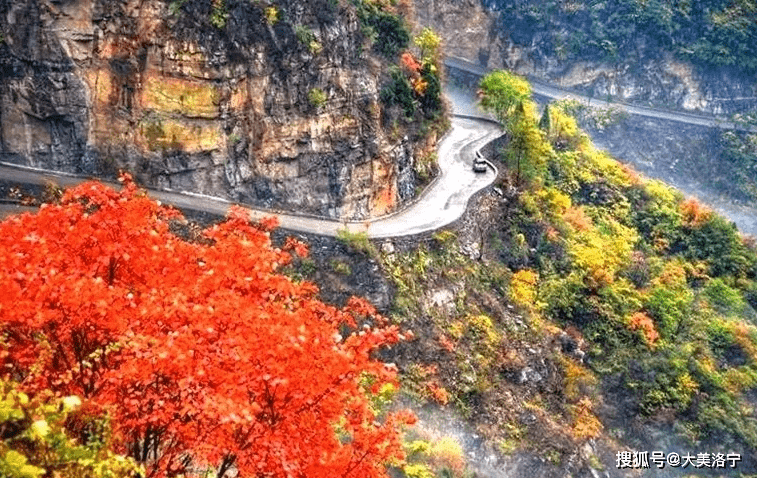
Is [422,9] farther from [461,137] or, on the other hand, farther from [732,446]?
[732,446]

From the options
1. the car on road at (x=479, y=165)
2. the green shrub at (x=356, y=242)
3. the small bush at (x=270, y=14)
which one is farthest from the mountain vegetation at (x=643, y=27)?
the green shrub at (x=356, y=242)

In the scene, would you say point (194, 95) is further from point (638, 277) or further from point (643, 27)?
point (643, 27)

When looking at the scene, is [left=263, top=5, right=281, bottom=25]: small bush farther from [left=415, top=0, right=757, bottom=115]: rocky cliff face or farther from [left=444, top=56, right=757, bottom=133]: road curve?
[left=415, top=0, right=757, bottom=115]: rocky cliff face

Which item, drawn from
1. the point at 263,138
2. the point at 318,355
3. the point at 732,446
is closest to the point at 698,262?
the point at 732,446

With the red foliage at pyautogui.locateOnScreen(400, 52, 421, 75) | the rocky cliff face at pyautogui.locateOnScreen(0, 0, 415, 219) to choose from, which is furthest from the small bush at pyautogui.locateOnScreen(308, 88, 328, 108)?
the red foliage at pyautogui.locateOnScreen(400, 52, 421, 75)

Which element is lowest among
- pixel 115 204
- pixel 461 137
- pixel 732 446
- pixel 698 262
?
pixel 732 446
